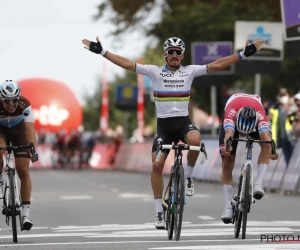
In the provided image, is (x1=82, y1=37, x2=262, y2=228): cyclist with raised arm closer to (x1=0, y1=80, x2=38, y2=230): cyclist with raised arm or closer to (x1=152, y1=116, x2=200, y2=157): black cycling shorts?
(x1=152, y1=116, x2=200, y2=157): black cycling shorts

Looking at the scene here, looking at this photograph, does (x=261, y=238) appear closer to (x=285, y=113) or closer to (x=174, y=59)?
(x=174, y=59)

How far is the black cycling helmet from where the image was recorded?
14430 mm

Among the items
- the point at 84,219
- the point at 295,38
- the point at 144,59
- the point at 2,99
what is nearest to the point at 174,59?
the point at 2,99

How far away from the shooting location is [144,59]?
102 m

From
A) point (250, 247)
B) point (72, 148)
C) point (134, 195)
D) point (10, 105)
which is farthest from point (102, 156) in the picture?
point (250, 247)

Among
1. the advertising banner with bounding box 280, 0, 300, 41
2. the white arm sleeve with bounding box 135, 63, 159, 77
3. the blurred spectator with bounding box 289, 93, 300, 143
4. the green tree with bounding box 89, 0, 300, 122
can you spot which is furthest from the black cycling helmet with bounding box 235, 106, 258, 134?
the green tree with bounding box 89, 0, 300, 122

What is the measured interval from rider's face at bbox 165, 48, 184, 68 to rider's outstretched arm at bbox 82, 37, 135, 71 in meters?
0.43

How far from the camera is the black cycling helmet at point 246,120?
1443 centimetres

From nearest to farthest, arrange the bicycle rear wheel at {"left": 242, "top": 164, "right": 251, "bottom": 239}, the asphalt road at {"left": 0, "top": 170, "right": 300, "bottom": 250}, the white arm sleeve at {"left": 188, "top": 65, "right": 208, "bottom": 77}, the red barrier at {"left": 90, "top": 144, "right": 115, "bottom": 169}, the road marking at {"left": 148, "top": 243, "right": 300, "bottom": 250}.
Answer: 1. the road marking at {"left": 148, "top": 243, "right": 300, "bottom": 250}
2. the asphalt road at {"left": 0, "top": 170, "right": 300, "bottom": 250}
3. the bicycle rear wheel at {"left": 242, "top": 164, "right": 251, "bottom": 239}
4. the white arm sleeve at {"left": 188, "top": 65, "right": 208, "bottom": 77}
5. the red barrier at {"left": 90, "top": 144, "right": 115, "bottom": 169}

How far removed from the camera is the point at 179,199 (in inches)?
555

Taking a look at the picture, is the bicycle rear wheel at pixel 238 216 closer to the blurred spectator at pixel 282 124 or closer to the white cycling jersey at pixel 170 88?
the white cycling jersey at pixel 170 88

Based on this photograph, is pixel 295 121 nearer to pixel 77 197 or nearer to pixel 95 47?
pixel 77 197

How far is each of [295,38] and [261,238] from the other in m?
13.1
